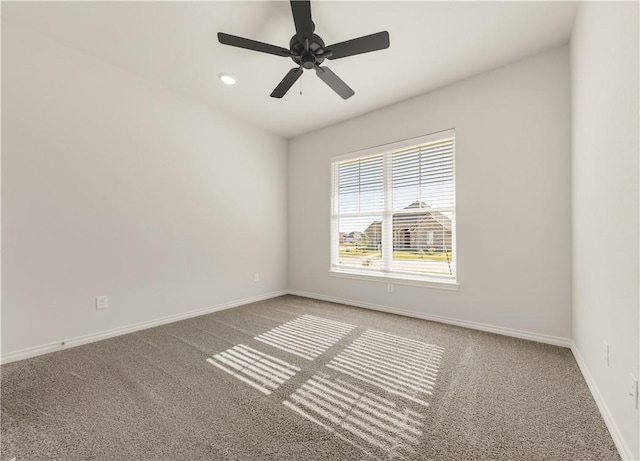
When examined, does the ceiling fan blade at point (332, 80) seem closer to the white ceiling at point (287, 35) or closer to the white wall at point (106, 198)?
the white ceiling at point (287, 35)

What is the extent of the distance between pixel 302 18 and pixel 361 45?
46 centimetres

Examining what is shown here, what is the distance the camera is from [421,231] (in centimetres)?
328

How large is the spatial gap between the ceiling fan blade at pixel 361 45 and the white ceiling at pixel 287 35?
0.99 ft

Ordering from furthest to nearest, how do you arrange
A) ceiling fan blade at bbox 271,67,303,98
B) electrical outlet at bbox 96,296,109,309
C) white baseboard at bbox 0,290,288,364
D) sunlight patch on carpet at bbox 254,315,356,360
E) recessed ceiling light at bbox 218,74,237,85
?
recessed ceiling light at bbox 218,74,237,85 → electrical outlet at bbox 96,296,109,309 → sunlight patch on carpet at bbox 254,315,356,360 → ceiling fan blade at bbox 271,67,303,98 → white baseboard at bbox 0,290,288,364

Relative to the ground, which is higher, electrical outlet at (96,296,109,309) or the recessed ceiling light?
the recessed ceiling light

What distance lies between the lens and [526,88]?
2.54 meters

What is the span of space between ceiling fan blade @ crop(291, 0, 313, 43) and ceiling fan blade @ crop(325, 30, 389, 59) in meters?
0.20

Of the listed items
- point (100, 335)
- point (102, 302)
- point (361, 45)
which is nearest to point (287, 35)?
point (361, 45)

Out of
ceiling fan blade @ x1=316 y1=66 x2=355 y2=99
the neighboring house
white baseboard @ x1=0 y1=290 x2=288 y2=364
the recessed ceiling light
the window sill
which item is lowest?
white baseboard @ x1=0 y1=290 x2=288 y2=364

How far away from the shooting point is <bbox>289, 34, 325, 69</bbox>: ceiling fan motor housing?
200cm

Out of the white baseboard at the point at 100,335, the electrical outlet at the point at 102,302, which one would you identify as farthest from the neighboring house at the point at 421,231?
the electrical outlet at the point at 102,302

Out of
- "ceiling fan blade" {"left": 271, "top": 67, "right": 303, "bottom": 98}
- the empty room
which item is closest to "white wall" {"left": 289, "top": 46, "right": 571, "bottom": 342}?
the empty room

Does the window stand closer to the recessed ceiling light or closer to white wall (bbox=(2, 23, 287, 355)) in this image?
white wall (bbox=(2, 23, 287, 355))

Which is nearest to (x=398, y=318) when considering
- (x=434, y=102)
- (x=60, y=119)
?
(x=434, y=102)
